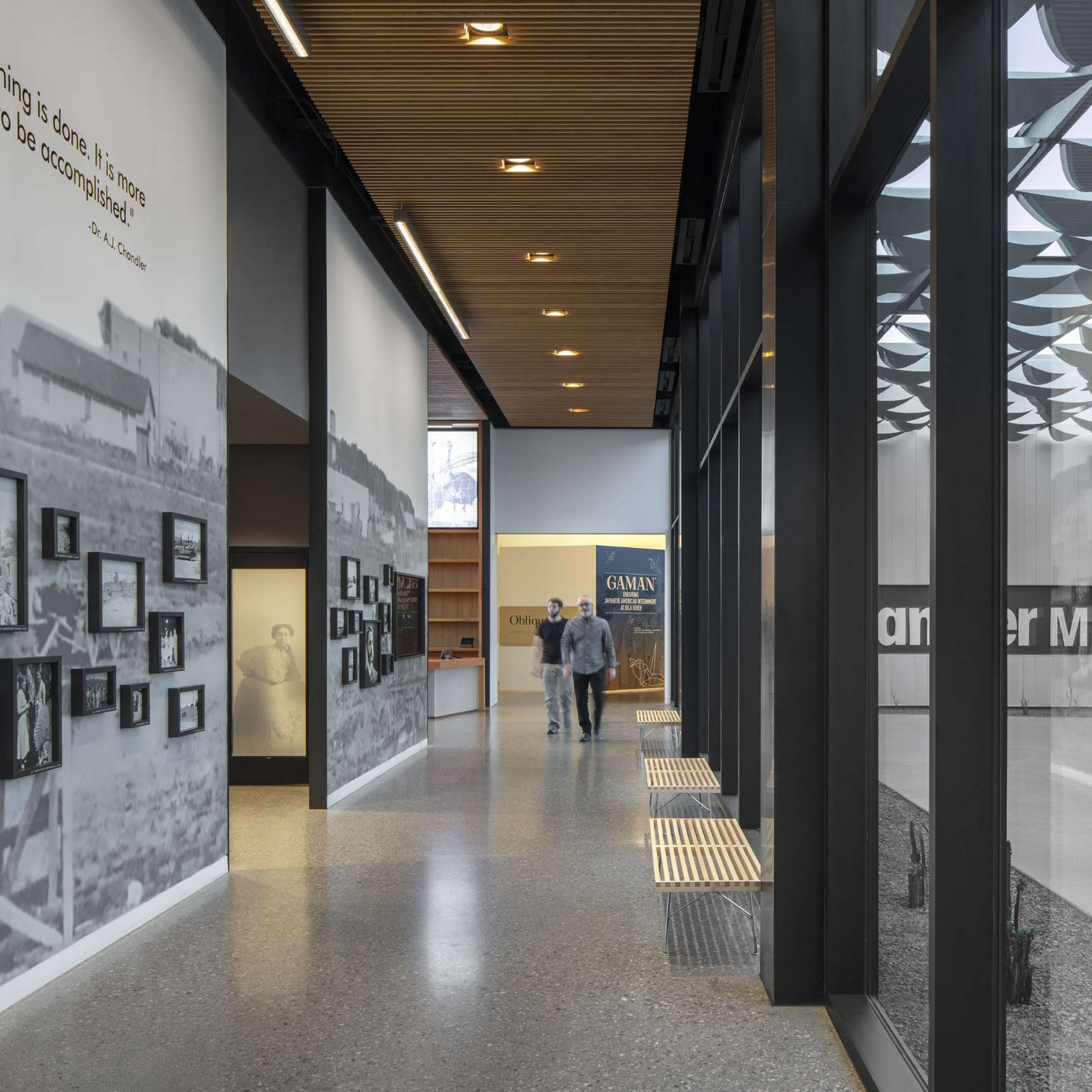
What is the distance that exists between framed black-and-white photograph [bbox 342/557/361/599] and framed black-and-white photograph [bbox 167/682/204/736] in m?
2.93

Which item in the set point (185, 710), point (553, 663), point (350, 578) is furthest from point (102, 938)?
point (553, 663)

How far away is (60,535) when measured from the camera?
4.50 metres

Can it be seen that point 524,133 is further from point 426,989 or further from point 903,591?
point 426,989

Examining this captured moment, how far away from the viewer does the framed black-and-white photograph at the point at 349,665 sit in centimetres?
897

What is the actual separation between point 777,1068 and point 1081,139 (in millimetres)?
2689

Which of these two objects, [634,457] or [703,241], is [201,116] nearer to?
[703,241]

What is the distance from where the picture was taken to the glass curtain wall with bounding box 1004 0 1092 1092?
79.7 inches

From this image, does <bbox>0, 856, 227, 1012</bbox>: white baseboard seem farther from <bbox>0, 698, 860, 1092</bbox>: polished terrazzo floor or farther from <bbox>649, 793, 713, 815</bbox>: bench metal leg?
<bbox>649, 793, 713, 815</bbox>: bench metal leg

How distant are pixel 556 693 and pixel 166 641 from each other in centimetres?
837

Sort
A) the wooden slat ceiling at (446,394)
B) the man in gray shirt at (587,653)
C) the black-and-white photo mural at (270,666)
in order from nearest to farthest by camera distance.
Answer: the black-and-white photo mural at (270,666)
the man in gray shirt at (587,653)
the wooden slat ceiling at (446,394)

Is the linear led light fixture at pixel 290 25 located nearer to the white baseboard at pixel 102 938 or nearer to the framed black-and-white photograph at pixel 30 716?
the framed black-and-white photograph at pixel 30 716

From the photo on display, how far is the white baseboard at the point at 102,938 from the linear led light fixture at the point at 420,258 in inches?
183

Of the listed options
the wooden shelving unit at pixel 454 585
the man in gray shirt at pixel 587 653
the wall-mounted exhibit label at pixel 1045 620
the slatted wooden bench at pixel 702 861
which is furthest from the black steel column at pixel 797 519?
the wooden shelving unit at pixel 454 585

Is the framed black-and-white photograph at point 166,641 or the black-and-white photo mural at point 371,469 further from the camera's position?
the black-and-white photo mural at point 371,469
